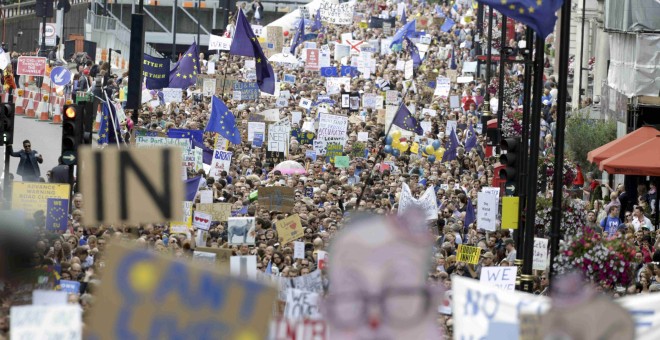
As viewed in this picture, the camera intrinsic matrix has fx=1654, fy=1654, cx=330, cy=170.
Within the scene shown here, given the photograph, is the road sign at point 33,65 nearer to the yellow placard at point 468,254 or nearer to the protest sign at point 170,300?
the yellow placard at point 468,254

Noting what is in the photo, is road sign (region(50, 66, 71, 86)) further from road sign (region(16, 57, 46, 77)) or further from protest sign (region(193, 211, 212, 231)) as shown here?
protest sign (region(193, 211, 212, 231))

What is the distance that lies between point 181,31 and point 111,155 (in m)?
76.4

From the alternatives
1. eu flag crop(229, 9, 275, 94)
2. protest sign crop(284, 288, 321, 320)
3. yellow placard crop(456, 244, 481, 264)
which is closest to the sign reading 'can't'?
protest sign crop(284, 288, 321, 320)

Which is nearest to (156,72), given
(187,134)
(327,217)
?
(187,134)

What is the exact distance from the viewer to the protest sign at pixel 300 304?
1217cm

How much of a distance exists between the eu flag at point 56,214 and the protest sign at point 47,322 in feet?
37.7

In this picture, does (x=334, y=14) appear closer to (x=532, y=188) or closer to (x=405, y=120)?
(x=405, y=120)

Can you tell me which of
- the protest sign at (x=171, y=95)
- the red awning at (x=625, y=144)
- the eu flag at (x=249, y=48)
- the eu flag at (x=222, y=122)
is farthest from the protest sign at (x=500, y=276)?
the protest sign at (x=171, y=95)

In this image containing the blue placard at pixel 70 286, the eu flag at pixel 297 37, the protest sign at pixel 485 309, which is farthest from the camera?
the eu flag at pixel 297 37

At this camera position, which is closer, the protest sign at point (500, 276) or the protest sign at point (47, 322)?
the protest sign at point (47, 322)

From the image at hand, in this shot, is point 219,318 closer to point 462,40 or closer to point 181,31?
point 462,40

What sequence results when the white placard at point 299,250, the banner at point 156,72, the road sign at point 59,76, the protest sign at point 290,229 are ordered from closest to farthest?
the white placard at point 299,250 < the protest sign at point 290,229 < the banner at point 156,72 < the road sign at point 59,76

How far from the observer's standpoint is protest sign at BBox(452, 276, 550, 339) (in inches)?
343

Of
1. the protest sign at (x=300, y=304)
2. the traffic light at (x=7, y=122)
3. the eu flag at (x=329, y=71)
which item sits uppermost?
the eu flag at (x=329, y=71)
